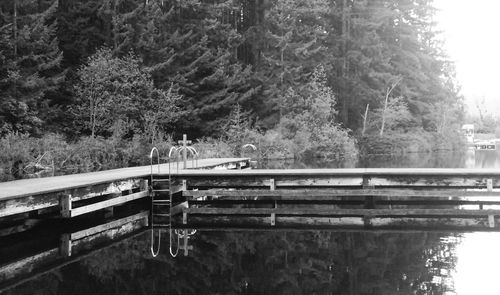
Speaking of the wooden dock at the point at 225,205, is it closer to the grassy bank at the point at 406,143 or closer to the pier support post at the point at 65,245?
the pier support post at the point at 65,245

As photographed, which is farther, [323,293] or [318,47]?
[318,47]

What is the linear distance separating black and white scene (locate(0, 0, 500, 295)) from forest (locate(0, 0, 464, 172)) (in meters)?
0.14

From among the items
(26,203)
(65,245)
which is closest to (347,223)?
(65,245)

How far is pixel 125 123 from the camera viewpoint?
91.2ft

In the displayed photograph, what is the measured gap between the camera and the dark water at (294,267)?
6.43 m

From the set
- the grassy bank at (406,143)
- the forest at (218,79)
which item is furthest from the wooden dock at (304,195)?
the grassy bank at (406,143)

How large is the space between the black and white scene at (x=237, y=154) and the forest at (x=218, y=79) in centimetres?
14

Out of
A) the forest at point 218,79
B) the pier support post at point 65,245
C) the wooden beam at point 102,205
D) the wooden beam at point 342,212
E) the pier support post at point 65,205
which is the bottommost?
the pier support post at point 65,245

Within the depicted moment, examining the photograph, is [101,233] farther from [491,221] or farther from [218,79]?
[218,79]

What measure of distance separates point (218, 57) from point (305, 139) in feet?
24.2

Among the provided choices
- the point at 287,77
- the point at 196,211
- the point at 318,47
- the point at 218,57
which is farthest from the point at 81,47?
the point at 196,211

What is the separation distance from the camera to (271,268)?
7.46 meters

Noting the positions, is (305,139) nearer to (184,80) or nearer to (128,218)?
(184,80)

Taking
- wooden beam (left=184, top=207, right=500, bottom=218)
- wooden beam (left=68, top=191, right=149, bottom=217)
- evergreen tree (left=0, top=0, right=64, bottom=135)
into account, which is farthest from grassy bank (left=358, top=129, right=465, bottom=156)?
wooden beam (left=68, top=191, right=149, bottom=217)
